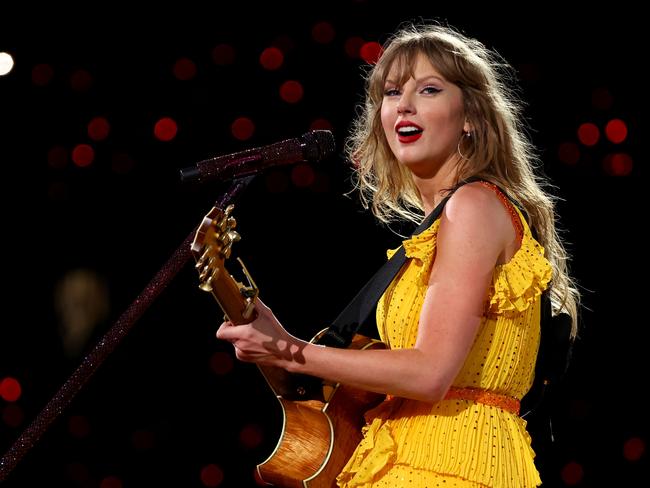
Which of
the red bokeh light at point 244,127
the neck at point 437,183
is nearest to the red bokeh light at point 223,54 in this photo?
the red bokeh light at point 244,127

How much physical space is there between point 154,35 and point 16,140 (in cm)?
66

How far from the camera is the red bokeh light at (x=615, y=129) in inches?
131

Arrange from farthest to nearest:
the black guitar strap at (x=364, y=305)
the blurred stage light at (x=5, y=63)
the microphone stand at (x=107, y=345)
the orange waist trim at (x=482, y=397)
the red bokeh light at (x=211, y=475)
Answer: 1. the red bokeh light at (x=211, y=475)
2. the blurred stage light at (x=5, y=63)
3. the black guitar strap at (x=364, y=305)
4. the orange waist trim at (x=482, y=397)
5. the microphone stand at (x=107, y=345)

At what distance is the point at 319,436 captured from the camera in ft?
5.86

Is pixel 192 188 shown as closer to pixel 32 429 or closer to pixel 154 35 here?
pixel 32 429

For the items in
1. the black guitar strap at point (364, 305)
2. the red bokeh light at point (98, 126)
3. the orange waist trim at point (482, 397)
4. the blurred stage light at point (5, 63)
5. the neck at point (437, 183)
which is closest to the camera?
the orange waist trim at point (482, 397)

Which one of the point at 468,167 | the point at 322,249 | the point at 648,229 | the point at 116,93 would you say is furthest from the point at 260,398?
the point at 468,167

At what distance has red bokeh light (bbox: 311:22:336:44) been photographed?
3408 millimetres

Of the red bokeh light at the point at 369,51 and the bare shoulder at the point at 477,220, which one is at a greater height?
the bare shoulder at the point at 477,220

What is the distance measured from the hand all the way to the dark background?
5.75ft

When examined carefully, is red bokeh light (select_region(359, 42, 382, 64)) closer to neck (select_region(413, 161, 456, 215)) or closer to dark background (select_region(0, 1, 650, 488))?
dark background (select_region(0, 1, 650, 488))

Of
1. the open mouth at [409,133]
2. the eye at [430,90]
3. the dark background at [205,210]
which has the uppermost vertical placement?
the eye at [430,90]

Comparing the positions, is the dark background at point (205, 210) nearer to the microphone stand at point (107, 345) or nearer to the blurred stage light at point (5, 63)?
the blurred stage light at point (5, 63)

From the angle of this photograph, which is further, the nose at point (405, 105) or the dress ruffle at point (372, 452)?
the nose at point (405, 105)
